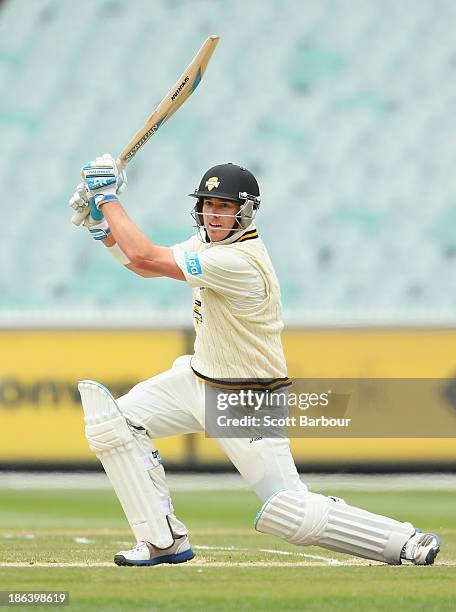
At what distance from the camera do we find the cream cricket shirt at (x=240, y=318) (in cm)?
534

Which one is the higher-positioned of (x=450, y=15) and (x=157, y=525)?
(x=450, y=15)

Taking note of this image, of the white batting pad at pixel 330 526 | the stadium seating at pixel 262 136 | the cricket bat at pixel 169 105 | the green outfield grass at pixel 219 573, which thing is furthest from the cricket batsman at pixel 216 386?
the stadium seating at pixel 262 136

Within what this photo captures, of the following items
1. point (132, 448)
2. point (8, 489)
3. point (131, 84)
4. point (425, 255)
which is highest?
point (131, 84)

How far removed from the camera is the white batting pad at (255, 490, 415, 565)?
5.20 m

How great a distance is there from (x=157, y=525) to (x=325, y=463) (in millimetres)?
4103

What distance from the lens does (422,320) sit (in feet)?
32.0

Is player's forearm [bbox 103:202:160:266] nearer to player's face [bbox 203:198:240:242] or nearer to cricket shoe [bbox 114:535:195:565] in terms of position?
player's face [bbox 203:198:240:242]

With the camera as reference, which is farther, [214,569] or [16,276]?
[16,276]

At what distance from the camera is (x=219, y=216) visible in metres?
5.47

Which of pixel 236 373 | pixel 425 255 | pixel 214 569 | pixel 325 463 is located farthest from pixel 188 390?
pixel 425 255

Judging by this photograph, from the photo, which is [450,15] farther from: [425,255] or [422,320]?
[422,320]

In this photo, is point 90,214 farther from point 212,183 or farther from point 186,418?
point 186,418

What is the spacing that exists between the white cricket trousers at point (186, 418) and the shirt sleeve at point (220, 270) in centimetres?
44

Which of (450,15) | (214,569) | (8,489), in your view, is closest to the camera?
(214,569)
